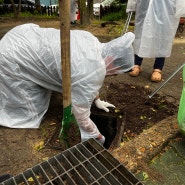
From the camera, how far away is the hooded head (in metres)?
2.37

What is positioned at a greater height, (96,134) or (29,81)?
(29,81)

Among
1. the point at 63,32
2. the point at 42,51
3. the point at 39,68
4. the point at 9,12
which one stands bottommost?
the point at 9,12

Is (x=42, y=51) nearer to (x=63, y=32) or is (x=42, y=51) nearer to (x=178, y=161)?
(x=63, y=32)

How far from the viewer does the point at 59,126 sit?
2.86 meters

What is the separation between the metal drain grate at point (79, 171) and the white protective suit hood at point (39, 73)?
0.39 metres

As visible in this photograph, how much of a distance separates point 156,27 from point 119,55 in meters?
1.68

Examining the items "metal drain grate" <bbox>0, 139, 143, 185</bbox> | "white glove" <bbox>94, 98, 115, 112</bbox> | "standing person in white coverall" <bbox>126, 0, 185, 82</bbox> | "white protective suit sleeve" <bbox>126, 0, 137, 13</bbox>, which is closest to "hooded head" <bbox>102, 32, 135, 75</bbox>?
"white glove" <bbox>94, 98, 115, 112</bbox>

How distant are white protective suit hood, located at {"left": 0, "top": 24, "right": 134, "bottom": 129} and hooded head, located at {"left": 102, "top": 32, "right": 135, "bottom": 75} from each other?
0.02m

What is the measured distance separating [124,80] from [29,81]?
1791 millimetres

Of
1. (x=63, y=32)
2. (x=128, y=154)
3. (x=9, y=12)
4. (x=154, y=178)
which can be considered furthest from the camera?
(x=9, y=12)

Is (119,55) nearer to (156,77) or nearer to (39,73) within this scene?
(39,73)

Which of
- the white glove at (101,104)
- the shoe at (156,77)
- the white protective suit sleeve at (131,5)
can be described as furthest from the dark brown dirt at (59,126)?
the white protective suit sleeve at (131,5)

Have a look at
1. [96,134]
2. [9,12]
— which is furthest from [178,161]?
[9,12]

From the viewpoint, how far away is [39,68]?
101 inches
